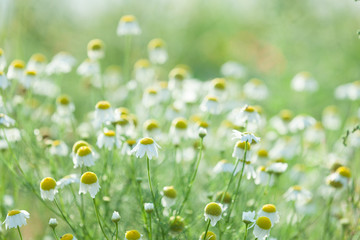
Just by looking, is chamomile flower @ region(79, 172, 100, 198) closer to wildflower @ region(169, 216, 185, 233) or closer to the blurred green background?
wildflower @ region(169, 216, 185, 233)

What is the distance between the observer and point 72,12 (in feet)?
25.5

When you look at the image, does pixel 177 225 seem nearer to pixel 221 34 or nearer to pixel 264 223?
pixel 264 223

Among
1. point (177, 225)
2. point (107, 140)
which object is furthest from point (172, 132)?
point (177, 225)

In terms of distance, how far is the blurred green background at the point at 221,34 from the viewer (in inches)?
216

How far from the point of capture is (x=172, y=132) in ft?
9.24

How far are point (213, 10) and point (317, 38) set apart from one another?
3.30 meters

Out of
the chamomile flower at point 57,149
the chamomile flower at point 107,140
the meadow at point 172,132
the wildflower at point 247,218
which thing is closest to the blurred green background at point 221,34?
the meadow at point 172,132

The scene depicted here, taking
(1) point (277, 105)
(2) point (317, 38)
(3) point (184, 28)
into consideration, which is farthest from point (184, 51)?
(1) point (277, 105)

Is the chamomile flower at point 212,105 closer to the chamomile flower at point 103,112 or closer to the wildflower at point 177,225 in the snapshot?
the chamomile flower at point 103,112

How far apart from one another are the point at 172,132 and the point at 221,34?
5.93 meters

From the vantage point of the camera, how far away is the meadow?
2422 millimetres

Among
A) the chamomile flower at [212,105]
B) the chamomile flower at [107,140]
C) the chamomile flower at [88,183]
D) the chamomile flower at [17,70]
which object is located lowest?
the chamomile flower at [88,183]

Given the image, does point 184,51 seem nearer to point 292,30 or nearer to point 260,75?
point 260,75

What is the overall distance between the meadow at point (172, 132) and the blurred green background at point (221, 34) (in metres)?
0.03
